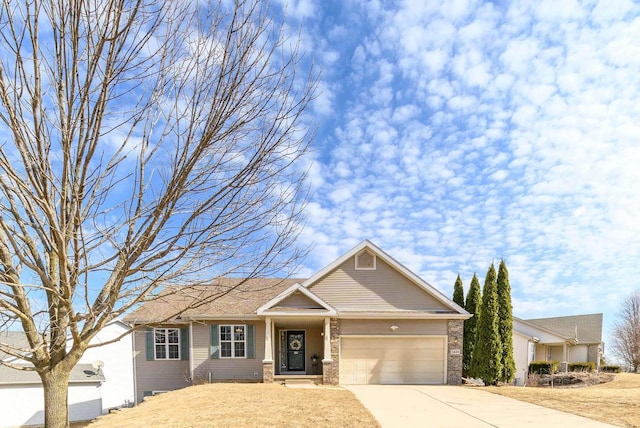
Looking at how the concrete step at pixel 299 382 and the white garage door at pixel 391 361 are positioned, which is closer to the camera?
the concrete step at pixel 299 382

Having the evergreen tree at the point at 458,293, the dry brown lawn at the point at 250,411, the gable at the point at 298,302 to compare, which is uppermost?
the gable at the point at 298,302

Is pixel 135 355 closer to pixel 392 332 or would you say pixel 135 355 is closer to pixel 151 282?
pixel 392 332

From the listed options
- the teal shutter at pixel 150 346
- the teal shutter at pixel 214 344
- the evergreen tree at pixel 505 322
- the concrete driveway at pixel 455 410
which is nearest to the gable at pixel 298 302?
the teal shutter at pixel 214 344

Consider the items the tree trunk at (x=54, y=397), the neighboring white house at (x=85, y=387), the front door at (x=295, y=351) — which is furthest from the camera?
the neighboring white house at (x=85, y=387)

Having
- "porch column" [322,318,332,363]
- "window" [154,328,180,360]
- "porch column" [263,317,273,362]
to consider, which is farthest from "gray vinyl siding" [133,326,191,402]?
"porch column" [322,318,332,363]

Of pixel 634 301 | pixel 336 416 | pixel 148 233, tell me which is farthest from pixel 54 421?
pixel 634 301

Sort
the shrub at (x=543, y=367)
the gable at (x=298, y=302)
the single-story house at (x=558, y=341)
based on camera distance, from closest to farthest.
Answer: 1. the gable at (x=298, y=302)
2. the shrub at (x=543, y=367)
3. the single-story house at (x=558, y=341)

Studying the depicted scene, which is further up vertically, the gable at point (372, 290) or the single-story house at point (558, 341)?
the gable at point (372, 290)

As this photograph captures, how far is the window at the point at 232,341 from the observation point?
47.5 ft

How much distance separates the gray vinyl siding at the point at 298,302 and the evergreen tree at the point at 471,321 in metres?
7.55

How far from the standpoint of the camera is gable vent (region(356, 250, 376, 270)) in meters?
15.0

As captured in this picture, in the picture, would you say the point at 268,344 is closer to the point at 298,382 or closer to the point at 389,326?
the point at 298,382

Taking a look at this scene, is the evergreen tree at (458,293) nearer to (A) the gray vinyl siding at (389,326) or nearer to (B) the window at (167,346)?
(A) the gray vinyl siding at (389,326)

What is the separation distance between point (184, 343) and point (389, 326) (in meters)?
8.48
